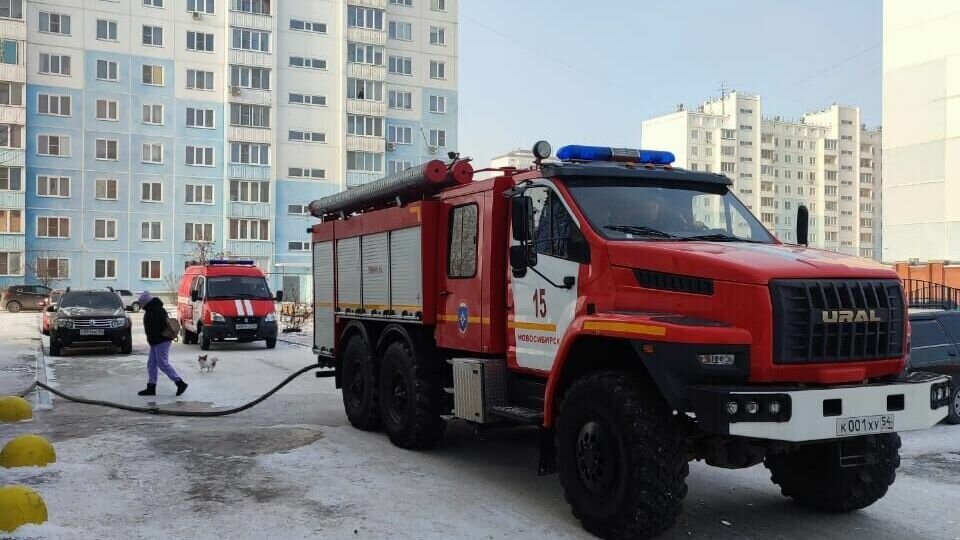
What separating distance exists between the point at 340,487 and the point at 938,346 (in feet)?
26.4

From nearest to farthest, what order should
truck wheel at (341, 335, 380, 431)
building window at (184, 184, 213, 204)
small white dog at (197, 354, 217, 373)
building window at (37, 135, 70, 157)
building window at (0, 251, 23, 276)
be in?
truck wheel at (341, 335, 380, 431), small white dog at (197, 354, 217, 373), building window at (0, 251, 23, 276), building window at (37, 135, 70, 157), building window at (184, 184, 213, 204)

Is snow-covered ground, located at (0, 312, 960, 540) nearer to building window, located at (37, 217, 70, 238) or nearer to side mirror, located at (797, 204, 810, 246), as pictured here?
side mirror, located at (797, 204, 810, 246)

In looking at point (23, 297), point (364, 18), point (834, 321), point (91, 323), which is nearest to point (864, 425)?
point (834, 321)

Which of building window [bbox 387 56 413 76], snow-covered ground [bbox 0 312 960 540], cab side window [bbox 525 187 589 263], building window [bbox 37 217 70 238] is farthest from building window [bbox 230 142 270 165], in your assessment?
cab side window [bbox 525 187 589 263]

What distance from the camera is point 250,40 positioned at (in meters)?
61.0

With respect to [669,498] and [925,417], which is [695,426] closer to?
[669,498]

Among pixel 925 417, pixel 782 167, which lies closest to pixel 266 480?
pixel 925 417

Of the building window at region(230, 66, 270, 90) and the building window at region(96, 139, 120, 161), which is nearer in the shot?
the building window at region(96, 139, 120, 161)

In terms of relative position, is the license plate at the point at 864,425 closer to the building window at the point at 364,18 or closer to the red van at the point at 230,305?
the red van at the point at 230,305

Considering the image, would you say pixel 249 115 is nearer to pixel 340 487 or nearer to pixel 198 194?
pixel 198 194

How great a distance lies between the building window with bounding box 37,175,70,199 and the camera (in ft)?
182

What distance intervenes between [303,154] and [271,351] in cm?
4194

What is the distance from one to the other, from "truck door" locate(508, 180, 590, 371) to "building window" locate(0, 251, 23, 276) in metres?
55.6

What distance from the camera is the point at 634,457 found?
5.66 m
